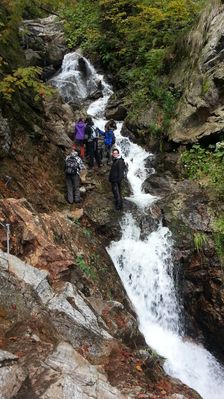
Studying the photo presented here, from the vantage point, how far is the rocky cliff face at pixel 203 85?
14656 mm

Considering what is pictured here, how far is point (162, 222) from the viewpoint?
41.7 ft

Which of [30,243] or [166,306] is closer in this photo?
[30,243]

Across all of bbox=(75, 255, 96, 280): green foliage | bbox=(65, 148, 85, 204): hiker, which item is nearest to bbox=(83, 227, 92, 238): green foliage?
bbox=(75, 255, 96, 280): green foliage

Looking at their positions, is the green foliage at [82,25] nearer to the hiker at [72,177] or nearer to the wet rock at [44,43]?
the wet rock at [44,43]

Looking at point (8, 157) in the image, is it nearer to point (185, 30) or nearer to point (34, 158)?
point (34, 158)

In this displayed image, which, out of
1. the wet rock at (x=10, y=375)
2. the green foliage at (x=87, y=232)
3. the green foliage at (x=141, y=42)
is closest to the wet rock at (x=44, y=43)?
the green foliage at (x=141, y=42)

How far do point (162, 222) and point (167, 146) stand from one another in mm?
4493

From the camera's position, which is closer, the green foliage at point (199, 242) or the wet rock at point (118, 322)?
the wet rock at point (118, 322)

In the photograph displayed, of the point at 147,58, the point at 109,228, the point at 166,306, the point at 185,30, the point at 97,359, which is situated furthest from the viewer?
the point at 147,58

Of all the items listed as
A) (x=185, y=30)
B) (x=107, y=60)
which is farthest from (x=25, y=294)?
(x=107, y=60)

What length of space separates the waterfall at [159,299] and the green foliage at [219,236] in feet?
4.60

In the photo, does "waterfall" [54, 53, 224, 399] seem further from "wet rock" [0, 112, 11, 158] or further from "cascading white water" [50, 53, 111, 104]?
"cascading white water" [50, 53, 111, 104]

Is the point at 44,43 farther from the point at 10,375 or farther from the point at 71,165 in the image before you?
the point at 10,375

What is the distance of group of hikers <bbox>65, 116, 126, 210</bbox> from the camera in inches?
510
